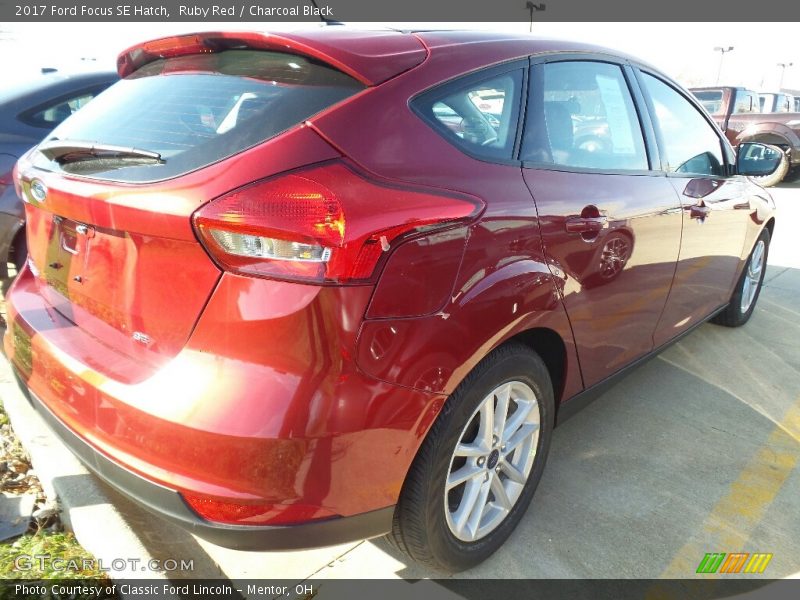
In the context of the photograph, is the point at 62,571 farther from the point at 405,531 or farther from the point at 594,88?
the point at 594,88

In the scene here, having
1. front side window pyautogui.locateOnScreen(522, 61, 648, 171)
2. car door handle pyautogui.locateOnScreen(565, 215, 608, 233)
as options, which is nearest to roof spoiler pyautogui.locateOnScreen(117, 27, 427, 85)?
front side window pyautogui.locateOnScreen(522, 61, 648, 171)

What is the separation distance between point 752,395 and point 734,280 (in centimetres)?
80

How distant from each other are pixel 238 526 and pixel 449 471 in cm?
65

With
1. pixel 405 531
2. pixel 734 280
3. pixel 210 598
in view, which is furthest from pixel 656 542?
pixel 734 280

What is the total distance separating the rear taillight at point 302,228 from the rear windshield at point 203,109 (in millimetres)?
175

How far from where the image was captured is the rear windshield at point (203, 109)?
157 cm

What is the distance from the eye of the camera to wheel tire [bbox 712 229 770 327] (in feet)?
13.7

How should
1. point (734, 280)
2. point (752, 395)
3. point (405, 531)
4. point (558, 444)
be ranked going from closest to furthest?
point (405, 531)
point (558, 444)
point (752, 395)
point (734, 280)

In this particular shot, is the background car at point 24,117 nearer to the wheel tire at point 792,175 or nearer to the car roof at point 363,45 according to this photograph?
the car roof at point 363,45

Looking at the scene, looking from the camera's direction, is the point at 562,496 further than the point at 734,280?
No

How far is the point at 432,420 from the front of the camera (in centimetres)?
168

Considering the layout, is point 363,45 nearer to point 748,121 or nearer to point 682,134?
point 682,134

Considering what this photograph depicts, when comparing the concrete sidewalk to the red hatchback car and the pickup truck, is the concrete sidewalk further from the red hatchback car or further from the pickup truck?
the pickup truck

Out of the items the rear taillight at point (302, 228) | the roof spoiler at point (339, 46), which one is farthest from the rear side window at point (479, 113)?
the rear taillight at point (302, 228)
